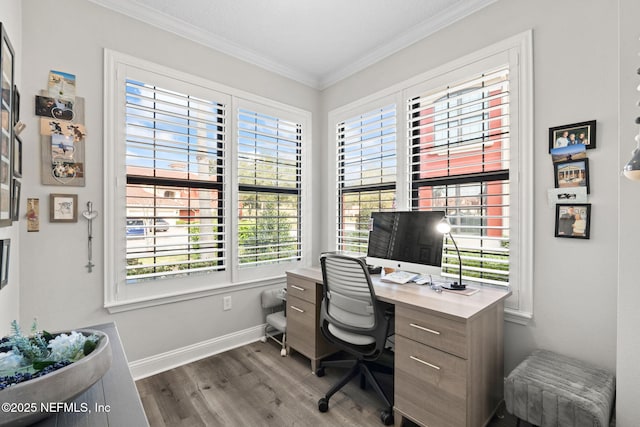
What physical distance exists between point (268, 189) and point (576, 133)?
245 cm

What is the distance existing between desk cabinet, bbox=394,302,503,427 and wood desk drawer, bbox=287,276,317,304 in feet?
2.70

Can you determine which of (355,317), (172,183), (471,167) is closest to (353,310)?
(355,317)

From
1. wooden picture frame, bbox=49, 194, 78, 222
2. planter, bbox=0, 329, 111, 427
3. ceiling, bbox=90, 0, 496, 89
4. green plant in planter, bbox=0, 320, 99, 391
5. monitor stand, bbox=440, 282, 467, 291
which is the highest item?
ceiling, bbox=90, 0, 496, 89

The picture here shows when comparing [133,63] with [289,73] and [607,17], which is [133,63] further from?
[607,17]

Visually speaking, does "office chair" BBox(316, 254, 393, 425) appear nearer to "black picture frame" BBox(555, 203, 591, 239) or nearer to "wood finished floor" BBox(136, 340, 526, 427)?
"wood finished floor" BBox(136, 340, 526, 427)

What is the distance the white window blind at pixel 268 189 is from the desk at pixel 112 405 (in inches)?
75.9

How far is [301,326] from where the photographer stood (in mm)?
2520

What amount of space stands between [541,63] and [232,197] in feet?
8.31

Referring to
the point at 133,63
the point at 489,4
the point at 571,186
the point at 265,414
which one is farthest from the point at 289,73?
the point at 265,414

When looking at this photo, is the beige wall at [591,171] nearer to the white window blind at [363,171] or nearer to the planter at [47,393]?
the white window blind at [363,171]

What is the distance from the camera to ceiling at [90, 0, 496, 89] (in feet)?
7.20

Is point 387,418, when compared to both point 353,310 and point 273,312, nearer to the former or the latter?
point 353,310

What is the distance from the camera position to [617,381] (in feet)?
4.55

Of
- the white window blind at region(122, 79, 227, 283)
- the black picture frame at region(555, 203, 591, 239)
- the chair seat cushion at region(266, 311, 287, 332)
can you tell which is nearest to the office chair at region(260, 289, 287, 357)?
the chair seat cushion at region(266, 311, 287, 332)
